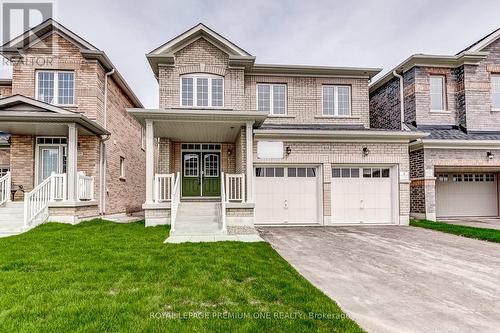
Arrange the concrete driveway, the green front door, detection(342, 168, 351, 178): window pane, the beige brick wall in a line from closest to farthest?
1. the concrete driveway
2. the beige brick wall
3. detection(342, 168, 351, 178): window pane
4. the green front door

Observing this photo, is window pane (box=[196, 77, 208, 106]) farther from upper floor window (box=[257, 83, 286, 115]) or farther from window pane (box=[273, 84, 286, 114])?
window pane (box=[273, 84, 286, 114])

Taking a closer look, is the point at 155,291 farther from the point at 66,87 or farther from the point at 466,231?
the point at 66,87

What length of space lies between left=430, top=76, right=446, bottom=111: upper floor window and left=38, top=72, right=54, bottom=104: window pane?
1581 cm

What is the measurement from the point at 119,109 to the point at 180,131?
17.4 ft

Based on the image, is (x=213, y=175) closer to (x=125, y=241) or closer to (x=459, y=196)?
(x=125, y=241)

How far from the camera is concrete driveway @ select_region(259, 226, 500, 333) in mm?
3494

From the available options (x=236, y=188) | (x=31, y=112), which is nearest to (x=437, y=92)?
(x=236, y=188)

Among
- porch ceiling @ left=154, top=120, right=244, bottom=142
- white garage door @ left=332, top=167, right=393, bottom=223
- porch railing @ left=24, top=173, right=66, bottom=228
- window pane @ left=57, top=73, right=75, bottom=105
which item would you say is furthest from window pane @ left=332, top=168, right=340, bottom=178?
window pane @ left=57, top=73, right=75, bottom=105

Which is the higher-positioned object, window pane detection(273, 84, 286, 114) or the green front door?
window pane detection(273, 84, 286, 114)

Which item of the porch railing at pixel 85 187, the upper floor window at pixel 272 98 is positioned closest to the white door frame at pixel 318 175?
the upper floor window at pixel 272 98

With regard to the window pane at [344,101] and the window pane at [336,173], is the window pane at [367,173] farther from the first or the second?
the window pane at [344,101]

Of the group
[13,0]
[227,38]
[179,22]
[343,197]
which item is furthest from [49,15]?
[343,197]

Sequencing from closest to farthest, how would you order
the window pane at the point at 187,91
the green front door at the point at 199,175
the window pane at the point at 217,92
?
the window pane at the point at 187,91 → the window pane at the point at 217,92 → the green front door at the point at 199,175

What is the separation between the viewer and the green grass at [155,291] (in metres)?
3.11
